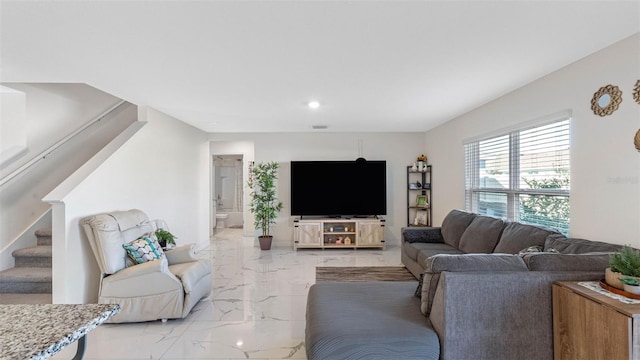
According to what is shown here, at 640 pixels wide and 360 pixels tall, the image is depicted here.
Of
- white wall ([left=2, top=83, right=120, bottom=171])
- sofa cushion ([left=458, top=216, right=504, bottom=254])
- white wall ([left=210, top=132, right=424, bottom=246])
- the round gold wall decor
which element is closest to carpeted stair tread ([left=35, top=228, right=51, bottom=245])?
white wall ([left=2, top=83, right=120, bottom=171])

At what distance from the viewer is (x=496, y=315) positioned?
1.71 meters

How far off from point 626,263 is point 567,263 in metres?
0.26

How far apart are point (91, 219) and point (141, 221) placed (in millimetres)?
543

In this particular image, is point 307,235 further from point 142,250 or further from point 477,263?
point 477,263

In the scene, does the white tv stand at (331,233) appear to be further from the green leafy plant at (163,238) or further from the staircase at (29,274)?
the staircase at (29,274)

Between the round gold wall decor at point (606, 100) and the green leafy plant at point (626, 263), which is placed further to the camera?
the round gold wall decor at point (606, 100)

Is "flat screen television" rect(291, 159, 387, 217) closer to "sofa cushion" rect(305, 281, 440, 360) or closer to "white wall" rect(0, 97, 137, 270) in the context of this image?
"white wall" rect(0, 97, 137, 270)

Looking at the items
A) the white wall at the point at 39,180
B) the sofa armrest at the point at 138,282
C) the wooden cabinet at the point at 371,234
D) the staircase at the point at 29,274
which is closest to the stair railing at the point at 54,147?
the white wall at the point at 39,180

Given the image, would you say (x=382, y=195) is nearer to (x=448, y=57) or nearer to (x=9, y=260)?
(x=448, y=57)

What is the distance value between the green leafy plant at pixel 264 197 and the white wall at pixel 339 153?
7.8 inches

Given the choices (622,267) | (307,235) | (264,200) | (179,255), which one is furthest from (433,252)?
(264,200)

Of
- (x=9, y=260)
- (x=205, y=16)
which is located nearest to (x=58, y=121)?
(x=9, y=260)

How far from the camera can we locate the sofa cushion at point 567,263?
1.78 meters

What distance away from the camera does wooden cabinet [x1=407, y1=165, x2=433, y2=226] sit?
582 centimetres
